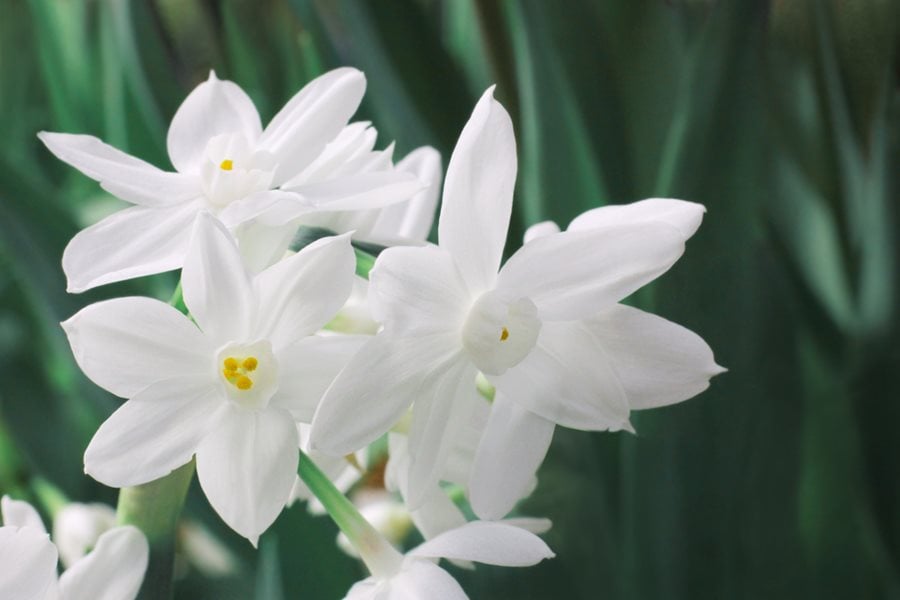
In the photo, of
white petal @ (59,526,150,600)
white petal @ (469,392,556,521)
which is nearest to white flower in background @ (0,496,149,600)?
white petal @ (59,526,150,600)

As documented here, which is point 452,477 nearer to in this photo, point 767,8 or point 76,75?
point 767,8

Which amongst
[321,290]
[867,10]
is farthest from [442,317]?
[867,10]

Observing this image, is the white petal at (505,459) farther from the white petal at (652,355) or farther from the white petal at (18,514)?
the white petal at (18,514)

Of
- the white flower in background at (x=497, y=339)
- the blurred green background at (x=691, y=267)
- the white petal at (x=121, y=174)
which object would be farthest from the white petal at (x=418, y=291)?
the blurred green background at (x=691, y=267)

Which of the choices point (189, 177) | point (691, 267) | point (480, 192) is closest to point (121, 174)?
point (189, 177)

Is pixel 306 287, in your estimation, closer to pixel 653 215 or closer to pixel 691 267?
pixel 653 215

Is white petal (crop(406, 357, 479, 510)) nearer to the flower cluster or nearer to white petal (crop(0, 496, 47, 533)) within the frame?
the flower cluster
